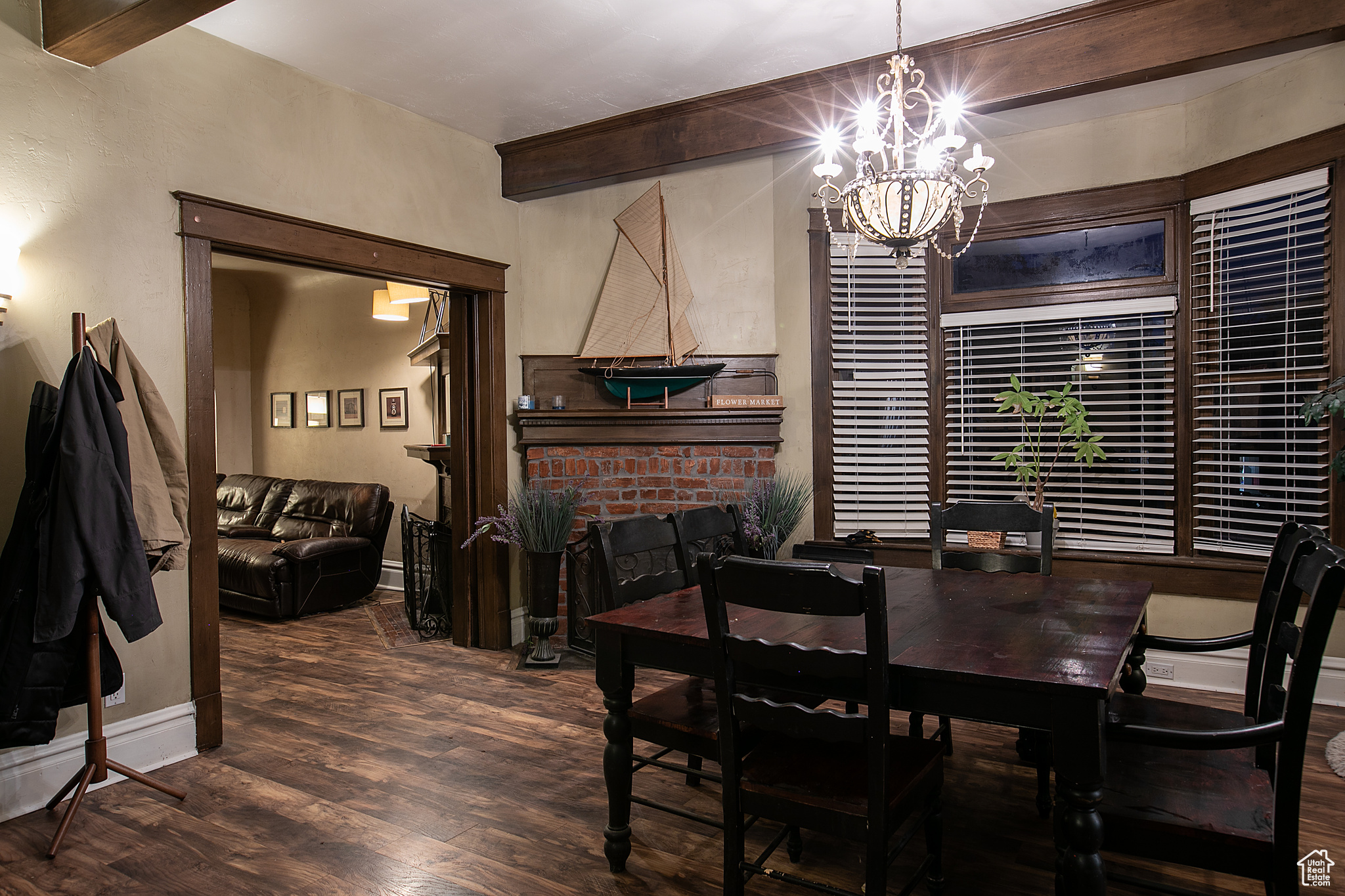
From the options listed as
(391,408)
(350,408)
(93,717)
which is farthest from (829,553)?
(350,408)

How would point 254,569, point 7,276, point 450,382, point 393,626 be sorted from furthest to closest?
point 254,569 → point 393,626 → point 450,382 → point 7,276

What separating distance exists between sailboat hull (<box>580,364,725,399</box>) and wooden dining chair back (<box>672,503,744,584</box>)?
5.45 ft

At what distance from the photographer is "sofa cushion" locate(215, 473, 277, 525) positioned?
282 inches

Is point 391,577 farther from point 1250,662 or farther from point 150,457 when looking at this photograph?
point 1250,662

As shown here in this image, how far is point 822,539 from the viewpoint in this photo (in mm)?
4688

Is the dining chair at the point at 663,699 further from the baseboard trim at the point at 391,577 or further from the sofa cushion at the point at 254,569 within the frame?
the baseboard trim at the point at 391,577

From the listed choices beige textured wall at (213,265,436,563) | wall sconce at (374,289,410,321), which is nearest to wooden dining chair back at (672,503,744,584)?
wall sconce at (374,289,410,321)

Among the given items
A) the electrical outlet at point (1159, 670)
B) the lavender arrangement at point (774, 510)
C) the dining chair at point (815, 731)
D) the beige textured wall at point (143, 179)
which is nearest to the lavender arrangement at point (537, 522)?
the lavender arrangement at point (774, 510)

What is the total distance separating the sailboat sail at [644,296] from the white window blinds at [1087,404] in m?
1.55

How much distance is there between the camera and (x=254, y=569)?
5734mm

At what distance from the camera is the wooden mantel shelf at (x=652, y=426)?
4676 millimetres

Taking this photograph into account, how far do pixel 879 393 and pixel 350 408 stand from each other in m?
5.08

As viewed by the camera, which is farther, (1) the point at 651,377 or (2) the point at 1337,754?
(1) the point at 651,377

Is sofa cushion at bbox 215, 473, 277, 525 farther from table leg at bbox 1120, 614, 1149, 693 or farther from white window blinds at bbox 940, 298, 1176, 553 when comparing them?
table leg at bbox 1120, 614, 1149, 693
